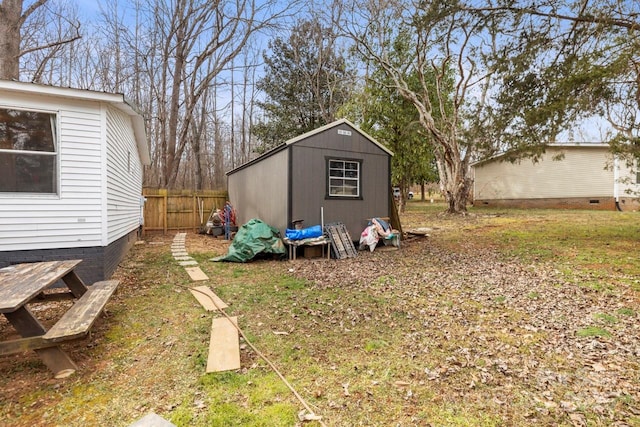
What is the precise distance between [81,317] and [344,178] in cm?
703

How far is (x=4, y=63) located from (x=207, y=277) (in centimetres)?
772

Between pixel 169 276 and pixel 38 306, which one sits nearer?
pixel 38 306

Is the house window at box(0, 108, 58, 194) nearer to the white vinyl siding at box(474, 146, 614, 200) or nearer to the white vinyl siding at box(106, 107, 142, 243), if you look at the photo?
the white vinyl siding at box(106, 107, 142, 243)

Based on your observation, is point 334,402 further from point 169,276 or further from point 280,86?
point 280,86

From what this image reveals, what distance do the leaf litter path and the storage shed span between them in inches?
89.1

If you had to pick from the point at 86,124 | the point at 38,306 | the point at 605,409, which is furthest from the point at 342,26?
the point at 605,409

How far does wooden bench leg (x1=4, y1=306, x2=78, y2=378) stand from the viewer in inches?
106

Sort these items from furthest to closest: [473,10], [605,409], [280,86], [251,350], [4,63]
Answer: [280,86] < [4,63] < [473,10] < [251,350] < [605,409]

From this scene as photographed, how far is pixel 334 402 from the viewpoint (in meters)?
2.43

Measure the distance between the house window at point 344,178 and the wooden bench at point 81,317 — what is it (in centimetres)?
594

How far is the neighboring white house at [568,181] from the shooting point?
58.9 feet

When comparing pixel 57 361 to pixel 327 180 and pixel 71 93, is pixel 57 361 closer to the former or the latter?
pixel 71 93

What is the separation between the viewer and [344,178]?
9102mm

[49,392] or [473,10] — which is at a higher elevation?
[473,10]
